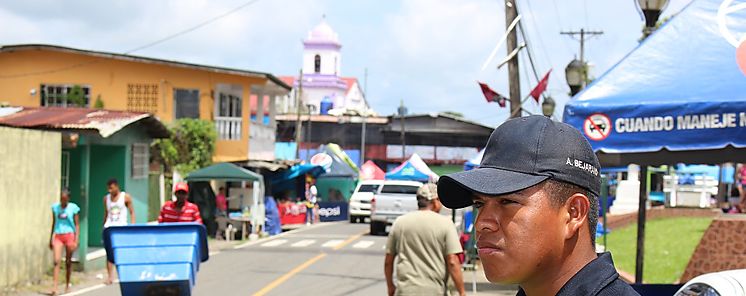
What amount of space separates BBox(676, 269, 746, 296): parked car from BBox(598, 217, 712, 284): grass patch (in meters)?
14.8

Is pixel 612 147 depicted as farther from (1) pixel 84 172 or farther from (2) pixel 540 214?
(1) pixel 84 172

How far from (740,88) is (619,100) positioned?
2.25ft

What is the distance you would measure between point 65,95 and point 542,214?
3713 cm

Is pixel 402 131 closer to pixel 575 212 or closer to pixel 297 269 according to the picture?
pixel 297 269

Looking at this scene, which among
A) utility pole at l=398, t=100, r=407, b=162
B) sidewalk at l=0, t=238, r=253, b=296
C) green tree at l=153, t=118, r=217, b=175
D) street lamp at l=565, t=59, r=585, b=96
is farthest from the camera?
utility pole at l=398, t=100, r=407, b=162

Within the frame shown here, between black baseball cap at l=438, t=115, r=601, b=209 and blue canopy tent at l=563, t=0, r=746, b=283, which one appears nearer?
black baseball cap at l=438, t=115, r=601, b=209

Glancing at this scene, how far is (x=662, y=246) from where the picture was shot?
84.7 ft

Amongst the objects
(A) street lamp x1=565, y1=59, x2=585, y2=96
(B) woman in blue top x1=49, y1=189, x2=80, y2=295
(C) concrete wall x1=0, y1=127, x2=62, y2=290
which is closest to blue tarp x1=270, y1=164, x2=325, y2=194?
(A) street lamp x1=565, y1=59, x2=585, y2=96

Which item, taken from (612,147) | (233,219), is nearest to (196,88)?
(233,219)

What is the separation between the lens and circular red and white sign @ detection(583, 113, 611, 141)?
6.49 meters

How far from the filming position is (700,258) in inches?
539

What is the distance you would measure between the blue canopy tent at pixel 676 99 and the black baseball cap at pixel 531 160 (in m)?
3.56

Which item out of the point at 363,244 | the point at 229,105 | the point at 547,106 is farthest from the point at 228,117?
the point at 547,106

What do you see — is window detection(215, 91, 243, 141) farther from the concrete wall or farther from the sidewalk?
the concrete wall
